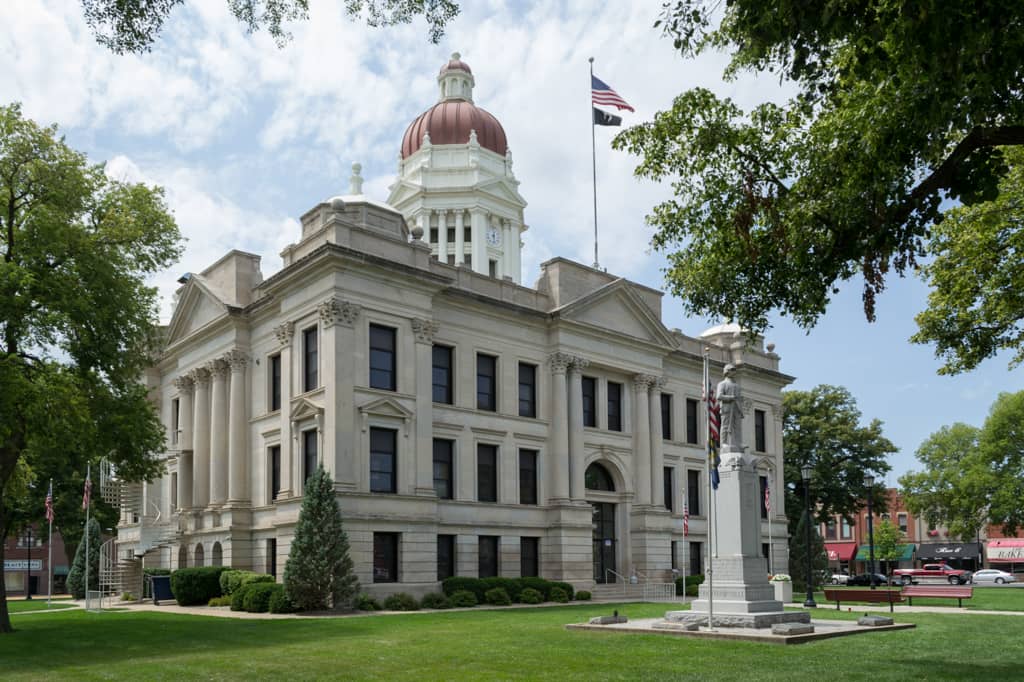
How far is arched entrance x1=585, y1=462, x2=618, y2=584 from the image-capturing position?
4472cm

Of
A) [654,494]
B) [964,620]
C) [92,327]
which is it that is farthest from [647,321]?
[92,327]

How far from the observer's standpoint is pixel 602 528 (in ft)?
149

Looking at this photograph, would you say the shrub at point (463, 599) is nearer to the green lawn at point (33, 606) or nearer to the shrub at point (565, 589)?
the shrub at point (565, 589)

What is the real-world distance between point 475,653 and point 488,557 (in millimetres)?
22187

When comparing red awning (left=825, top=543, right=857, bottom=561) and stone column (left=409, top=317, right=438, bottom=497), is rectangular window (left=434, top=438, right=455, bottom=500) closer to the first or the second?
stone column (left=409, top=317, right=438, bottom=497)

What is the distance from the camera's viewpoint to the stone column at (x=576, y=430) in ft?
140

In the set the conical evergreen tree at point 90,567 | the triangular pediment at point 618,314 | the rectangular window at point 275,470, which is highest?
the triangular pediment at point 618,314

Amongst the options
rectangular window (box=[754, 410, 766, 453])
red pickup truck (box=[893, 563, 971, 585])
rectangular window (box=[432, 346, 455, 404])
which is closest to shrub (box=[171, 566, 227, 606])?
rectangular window (box=[432, 346, 455, 404])

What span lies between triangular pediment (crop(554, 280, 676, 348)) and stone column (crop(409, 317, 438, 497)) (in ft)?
24.9

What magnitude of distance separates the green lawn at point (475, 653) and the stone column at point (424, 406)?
393 inches

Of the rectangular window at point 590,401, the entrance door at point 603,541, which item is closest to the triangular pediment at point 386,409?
the rectangular window at point 590,401

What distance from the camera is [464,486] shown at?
39.3 metres

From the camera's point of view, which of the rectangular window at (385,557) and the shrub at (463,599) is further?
the shrub at (463,599)

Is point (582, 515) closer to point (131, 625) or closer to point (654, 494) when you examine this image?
point (654, 494)
